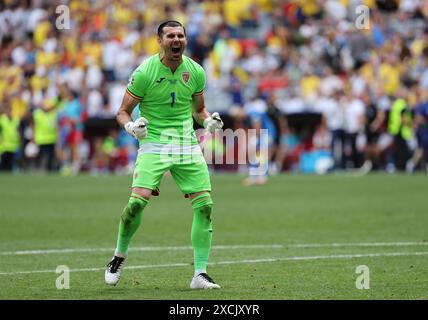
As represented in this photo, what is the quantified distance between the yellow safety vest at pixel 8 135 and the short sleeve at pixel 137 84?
74.7ft

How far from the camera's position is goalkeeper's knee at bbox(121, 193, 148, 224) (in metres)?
10.9

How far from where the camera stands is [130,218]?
11.1 meters

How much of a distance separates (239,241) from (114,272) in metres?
4.78

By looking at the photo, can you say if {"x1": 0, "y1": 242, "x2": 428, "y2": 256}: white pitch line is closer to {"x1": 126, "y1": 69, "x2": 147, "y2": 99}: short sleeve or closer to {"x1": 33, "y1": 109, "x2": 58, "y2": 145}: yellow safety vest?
{"x1": 126, "y1": 69, "x2": 147, "y2": 99}: short sleeve

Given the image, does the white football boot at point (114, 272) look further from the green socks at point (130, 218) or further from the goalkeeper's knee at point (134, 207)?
the goalkeeper's knee at point (134, 207)

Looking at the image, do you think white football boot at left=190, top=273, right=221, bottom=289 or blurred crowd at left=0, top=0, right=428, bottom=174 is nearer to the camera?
white football boot at left=190, top=273, right=221, bottom=289

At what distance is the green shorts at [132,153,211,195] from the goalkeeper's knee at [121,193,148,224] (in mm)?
140

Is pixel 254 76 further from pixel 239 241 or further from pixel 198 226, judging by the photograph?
pixel 198 226

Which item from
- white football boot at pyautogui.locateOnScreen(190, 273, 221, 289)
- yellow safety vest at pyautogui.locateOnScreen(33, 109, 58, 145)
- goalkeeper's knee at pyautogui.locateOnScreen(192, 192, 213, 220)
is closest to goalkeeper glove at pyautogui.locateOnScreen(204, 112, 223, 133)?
goalkeeper's knee at pyautogui.locateOnScreen(192, 192, 213, 220)

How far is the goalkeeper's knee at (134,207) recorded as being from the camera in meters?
10.9

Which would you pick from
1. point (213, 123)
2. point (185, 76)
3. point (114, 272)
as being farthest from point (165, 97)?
point (114, 272)

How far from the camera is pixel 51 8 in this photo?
38.4 meters

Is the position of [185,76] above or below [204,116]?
above

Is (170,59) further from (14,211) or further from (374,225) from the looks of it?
(14,211)
